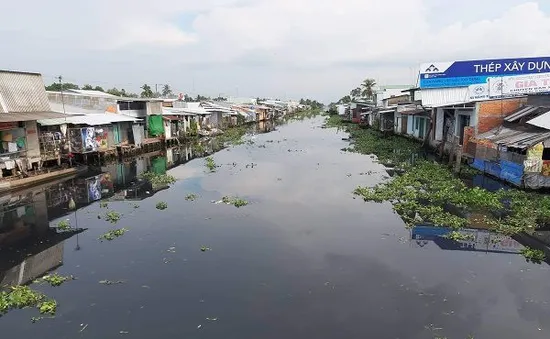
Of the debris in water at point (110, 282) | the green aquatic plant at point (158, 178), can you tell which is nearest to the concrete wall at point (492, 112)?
the green aquatic plant at point (158, 178)

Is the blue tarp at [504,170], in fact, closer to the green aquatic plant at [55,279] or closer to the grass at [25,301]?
the green aquatic plant at [55,279]

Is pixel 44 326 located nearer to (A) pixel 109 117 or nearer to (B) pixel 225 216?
(B) pixel 225 216

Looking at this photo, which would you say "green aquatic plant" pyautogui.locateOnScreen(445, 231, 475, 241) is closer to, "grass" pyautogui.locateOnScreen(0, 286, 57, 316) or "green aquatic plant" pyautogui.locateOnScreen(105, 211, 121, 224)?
"grass" pyautogui.locateOnScreen(0, 286, 57, 316)

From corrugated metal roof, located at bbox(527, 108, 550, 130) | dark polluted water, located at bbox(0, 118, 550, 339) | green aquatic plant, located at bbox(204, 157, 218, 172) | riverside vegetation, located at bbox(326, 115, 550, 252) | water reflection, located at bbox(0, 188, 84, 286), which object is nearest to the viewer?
dark polluted water, located at bbox(0, 118, 550, 339)

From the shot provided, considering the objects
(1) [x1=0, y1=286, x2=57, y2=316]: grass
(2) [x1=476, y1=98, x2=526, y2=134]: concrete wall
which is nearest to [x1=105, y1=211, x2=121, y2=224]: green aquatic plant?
(1) [x1=0, y1=286, x2=57, y2=316]: grass

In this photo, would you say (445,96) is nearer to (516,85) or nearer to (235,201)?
(516,85)

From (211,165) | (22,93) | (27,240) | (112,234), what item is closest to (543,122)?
(211,165)
